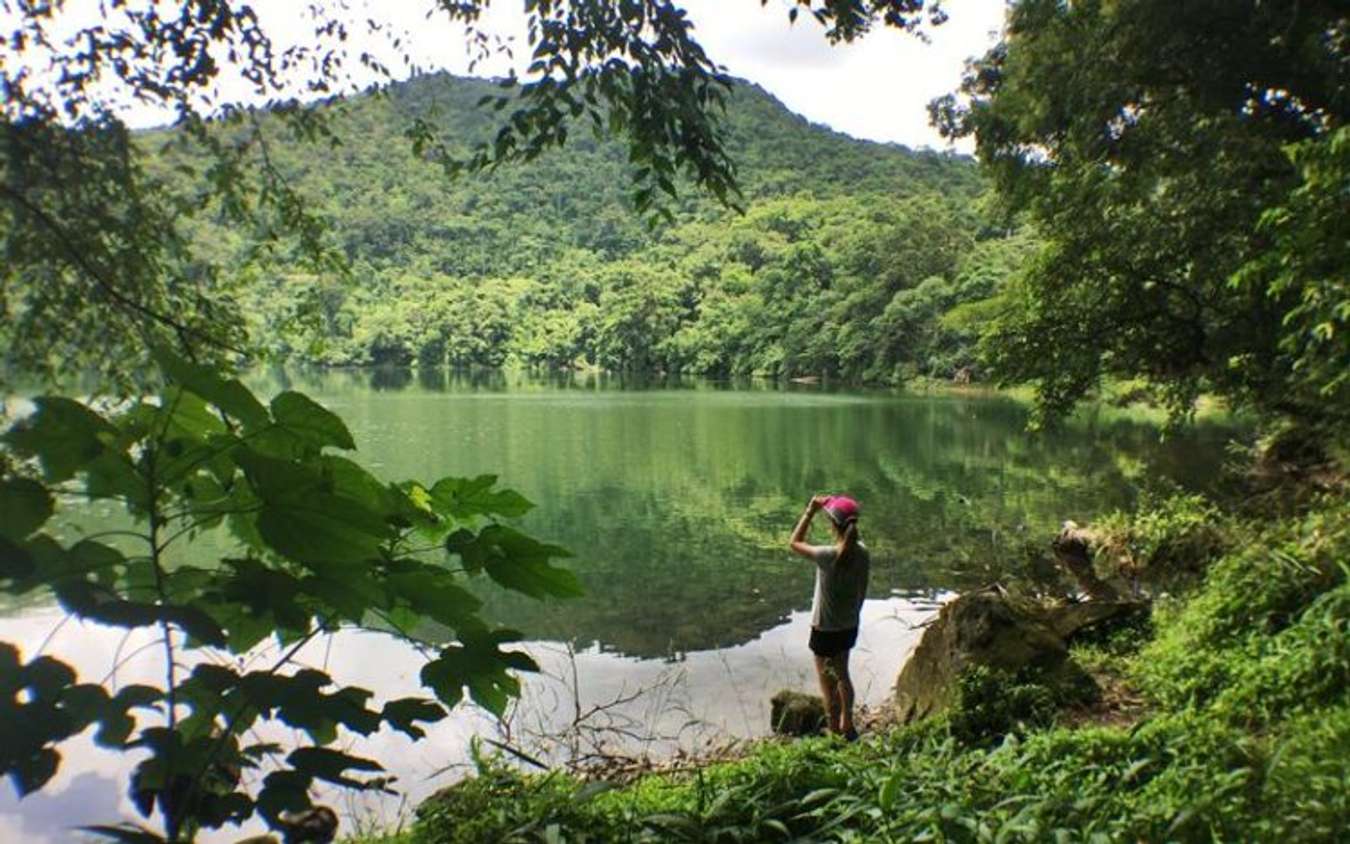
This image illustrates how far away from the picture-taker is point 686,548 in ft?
44.2

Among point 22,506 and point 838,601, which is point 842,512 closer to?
point 838,601

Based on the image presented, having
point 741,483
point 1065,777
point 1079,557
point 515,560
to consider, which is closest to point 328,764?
point 515,560

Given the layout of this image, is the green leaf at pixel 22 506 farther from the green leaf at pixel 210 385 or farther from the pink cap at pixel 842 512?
the pink cap at pixel 842 512

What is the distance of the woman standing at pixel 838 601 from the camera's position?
213 inches

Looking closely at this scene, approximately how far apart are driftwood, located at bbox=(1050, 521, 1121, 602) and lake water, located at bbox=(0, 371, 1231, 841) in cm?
89

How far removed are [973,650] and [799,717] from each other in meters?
1.39

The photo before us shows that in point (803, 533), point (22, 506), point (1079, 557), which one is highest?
point (22, 506)

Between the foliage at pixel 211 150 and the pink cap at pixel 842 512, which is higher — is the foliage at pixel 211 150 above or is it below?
above

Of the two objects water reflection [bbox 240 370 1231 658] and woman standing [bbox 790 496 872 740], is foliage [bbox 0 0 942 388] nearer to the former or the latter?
woman standing [bbox 790 496 872 740]

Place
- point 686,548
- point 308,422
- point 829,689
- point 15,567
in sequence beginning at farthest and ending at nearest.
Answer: point 686,548 < point 829,689 < point 308,422 < point 15,567

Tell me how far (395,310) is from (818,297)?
47913 mm

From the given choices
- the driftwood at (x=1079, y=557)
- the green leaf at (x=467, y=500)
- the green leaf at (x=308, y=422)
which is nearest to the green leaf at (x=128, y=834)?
the green leaf at (x=308, y=422)

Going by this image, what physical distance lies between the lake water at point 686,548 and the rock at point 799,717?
42cm

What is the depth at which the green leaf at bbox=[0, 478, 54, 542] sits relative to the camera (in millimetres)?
938
